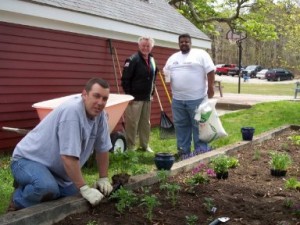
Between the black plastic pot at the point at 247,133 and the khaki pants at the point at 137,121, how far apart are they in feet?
5.21

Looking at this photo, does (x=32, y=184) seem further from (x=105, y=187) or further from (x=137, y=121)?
(x=137, y=121)

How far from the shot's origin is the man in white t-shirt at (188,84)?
21.8 feet

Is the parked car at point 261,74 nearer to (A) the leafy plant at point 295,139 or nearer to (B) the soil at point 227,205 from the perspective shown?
(A) the leafy plant at point 295,139

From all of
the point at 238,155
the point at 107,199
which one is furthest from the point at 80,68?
the point at 107,199

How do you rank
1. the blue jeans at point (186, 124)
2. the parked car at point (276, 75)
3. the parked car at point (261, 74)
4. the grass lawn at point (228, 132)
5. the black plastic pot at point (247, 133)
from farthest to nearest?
1. the parked car at point (261, 74)
2. the parked car at point (276, 75)
3. the black plastic pot at point (247, 133)
4. the blue jeans at point (186, 124)
5. the grass lawn at point (228, 132)

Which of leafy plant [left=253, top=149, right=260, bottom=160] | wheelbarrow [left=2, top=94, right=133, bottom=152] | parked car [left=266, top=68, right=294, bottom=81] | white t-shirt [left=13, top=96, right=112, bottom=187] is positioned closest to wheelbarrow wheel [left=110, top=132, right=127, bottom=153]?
wheelbarrow [left=2, top=94, right=133, bottom=152]

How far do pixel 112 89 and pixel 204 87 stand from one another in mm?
3537

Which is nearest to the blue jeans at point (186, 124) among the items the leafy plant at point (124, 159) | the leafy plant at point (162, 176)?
the leafy plant at point (124, 159)

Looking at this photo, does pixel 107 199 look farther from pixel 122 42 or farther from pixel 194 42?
pixel 194 42

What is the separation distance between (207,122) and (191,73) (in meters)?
0.73

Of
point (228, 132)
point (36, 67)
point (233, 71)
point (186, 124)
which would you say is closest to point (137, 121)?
point (186, 124)

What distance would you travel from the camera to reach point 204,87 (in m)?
6.78

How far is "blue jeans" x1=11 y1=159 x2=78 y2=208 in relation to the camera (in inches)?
135

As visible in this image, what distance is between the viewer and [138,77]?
7.38m
